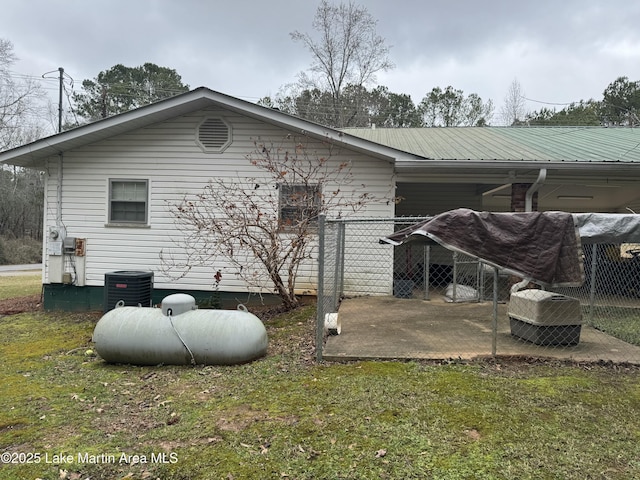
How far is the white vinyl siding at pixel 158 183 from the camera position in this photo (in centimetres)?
820

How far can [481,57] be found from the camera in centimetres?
1923

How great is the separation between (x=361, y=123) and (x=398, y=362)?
74.7 feet

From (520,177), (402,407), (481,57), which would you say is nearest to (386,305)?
(520,177)

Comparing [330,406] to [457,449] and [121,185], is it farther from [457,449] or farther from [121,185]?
[121,185]

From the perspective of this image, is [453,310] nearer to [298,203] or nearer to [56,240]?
[298,203]

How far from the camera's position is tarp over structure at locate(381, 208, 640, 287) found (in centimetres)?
392

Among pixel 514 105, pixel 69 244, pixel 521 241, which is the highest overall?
pixel 514 105

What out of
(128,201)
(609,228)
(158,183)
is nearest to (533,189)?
(609,228)

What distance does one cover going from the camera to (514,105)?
26188 millimetres

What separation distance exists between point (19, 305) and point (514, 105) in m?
27.4

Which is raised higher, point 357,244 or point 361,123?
point 361,123

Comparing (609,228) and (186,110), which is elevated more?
(186,110)

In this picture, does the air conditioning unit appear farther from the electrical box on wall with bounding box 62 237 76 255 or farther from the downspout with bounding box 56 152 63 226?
the downspout with bounding box 56 152 63 226

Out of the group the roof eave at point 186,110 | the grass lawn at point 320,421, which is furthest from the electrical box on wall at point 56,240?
the grass lawn at point 320,421
